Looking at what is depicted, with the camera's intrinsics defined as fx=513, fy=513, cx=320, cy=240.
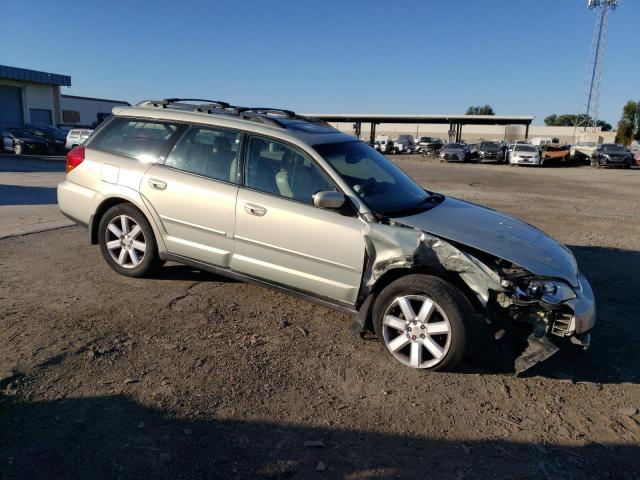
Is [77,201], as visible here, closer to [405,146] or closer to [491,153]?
[491,153]

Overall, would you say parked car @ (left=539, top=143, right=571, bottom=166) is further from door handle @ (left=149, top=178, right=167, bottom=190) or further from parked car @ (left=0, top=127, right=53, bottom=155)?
door handle @ (left=149, top=178, right=167, bottom=190)

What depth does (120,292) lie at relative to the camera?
5.03 m

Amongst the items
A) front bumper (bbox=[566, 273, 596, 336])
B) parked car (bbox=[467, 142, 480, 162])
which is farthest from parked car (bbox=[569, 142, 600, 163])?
front bumper (bbox=[566, 273, 596, 336])

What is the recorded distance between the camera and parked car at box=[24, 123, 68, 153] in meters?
26.8

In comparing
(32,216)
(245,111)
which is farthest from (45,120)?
(245,111)

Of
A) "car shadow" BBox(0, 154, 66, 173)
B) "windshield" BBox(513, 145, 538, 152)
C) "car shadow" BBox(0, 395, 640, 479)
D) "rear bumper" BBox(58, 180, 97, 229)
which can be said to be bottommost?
"car shadow" BBox(0, 395, 640, 479)

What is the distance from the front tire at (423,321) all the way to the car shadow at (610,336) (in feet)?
2.40

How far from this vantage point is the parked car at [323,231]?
365 centimetres

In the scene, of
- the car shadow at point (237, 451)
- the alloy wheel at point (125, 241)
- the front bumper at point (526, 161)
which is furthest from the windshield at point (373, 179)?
the front bumper at point (526, 161)

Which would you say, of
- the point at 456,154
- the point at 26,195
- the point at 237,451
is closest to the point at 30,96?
the point at 456,154

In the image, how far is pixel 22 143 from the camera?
25234mm

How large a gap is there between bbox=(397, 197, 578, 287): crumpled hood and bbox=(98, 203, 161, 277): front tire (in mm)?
2629

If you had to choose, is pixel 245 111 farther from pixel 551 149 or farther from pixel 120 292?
pixel 551 149

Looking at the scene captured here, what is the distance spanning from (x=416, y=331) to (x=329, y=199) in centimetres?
120
